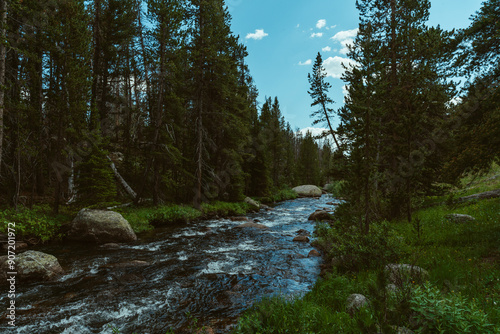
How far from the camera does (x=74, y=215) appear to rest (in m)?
13.1

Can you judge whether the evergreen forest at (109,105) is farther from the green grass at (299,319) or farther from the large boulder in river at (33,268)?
the green grass at (299,319)

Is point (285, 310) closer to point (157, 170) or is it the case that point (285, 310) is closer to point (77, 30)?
point (157, 170)

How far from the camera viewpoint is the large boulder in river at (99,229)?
11.1 m

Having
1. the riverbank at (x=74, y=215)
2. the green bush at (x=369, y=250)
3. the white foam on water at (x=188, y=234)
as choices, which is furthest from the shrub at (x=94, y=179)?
the green bush at (x=369, y=250)

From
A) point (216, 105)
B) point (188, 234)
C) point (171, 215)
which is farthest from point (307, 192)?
point (188, 234)

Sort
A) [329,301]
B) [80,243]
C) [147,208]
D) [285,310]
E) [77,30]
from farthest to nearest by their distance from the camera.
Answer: [147,208] < [77,30] < [80,243] < [329,301] < [285,310]

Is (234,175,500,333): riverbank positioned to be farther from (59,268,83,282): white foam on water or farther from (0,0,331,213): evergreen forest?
(0,0,331,213): evergreen forest

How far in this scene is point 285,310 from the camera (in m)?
4.91

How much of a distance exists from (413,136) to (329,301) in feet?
31.2

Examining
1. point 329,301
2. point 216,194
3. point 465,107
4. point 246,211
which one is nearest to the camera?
point 329,301

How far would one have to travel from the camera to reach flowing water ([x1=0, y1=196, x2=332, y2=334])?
534 cm

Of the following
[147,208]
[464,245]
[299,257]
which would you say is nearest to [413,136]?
[464,245]

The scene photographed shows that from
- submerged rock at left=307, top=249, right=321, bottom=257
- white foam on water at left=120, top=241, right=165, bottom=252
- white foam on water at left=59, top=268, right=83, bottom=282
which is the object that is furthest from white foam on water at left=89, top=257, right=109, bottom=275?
submerged rock at left=307, top=249, right=321, bottom=257

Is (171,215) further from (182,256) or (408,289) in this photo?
(408,289)
